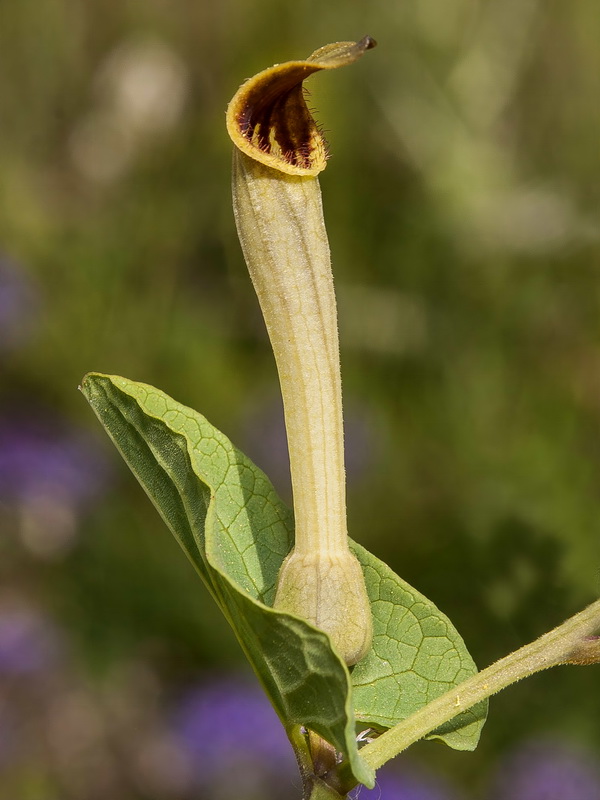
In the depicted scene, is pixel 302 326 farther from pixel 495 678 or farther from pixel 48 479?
pixel 48 479

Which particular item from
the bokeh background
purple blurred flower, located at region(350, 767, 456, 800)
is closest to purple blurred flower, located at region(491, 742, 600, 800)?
the bokeh background

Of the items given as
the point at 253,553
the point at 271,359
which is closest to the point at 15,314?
the point at 271,359

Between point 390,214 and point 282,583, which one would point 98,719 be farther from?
point 282,583

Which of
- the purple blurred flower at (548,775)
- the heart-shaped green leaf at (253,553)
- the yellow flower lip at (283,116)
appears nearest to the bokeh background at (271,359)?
the purple blurred flower at (548,775)

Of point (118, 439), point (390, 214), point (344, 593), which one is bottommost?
point (390, 214)

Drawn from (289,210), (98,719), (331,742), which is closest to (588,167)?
(98,719)
